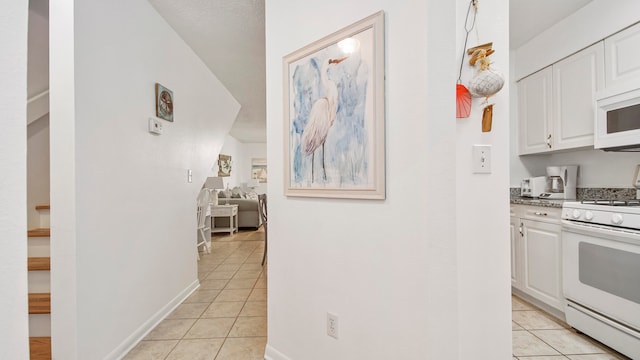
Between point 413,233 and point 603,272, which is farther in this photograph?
point 603,272

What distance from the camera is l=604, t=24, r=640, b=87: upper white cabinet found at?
1967 millimetres

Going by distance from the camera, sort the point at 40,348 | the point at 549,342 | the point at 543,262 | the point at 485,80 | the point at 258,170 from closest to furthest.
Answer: the point at 485,80
the point at 40,348
the point at 549,342
the point at 543,262
the point at 258,170

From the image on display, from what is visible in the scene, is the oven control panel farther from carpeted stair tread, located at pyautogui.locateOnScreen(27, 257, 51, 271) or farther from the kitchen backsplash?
carpeted stair tread, located at pyautogui.locateOnScreen(27, 257, 51, 271)

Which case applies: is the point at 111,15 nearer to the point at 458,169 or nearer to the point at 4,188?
the point at 4,188

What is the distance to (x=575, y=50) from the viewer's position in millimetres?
2408

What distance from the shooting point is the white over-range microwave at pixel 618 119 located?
6.23 feet

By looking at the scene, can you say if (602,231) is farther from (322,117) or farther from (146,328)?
(146,328)

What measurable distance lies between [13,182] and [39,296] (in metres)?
1.85

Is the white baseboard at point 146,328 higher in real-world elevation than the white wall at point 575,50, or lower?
lower

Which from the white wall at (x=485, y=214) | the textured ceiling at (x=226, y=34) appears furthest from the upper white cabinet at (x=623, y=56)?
the textured ceiling at (x=226, y=34)

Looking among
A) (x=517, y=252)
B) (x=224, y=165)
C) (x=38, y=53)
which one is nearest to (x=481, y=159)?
(x=517, y=252)

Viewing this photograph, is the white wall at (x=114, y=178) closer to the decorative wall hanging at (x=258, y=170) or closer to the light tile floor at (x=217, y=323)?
the light tile floor at (x=217, y=323)

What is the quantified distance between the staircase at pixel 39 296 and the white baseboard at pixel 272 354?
1191mm

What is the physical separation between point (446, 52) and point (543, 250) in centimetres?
215
